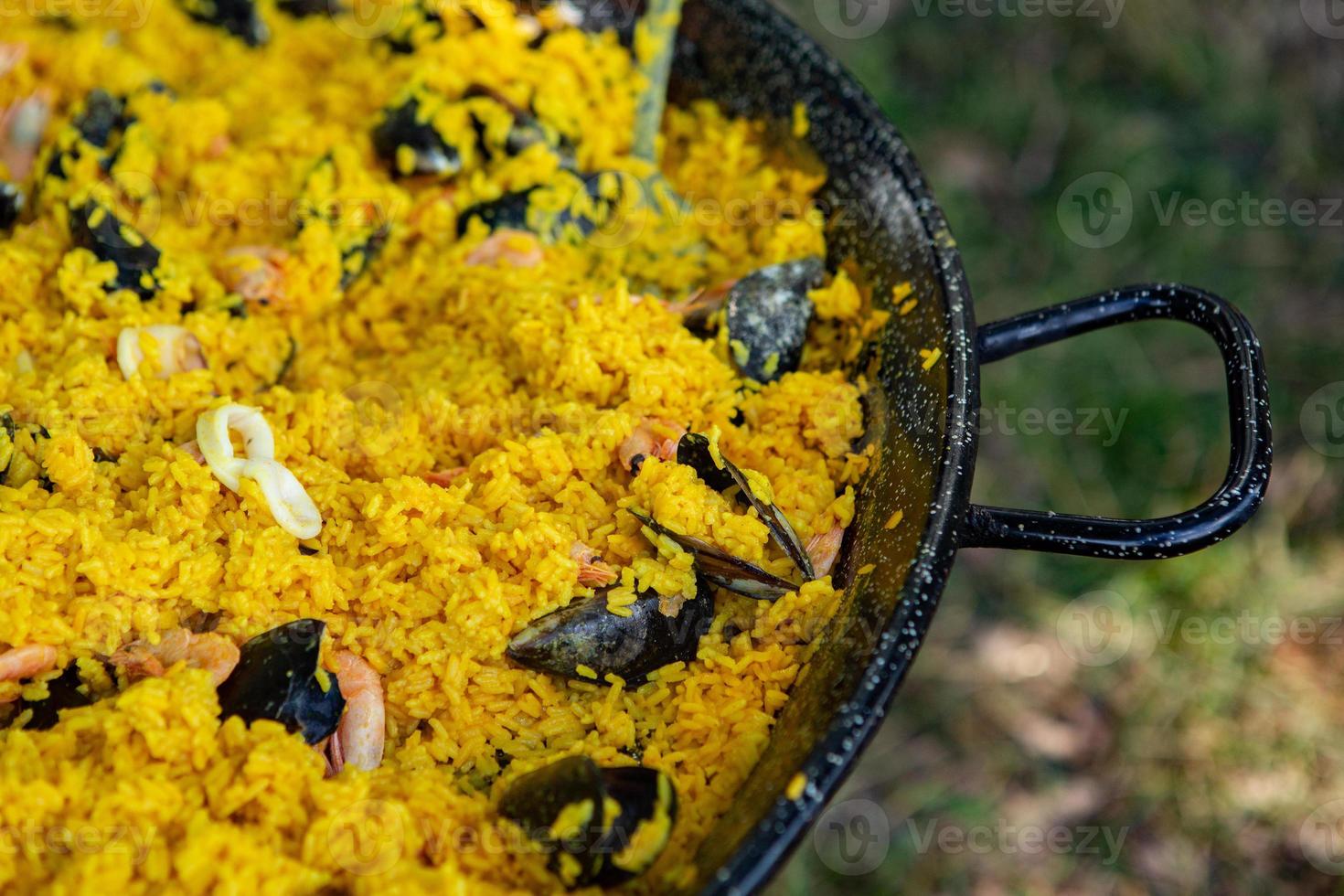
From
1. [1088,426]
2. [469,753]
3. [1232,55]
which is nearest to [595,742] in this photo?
[469,753]

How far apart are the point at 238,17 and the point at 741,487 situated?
160 centimetres

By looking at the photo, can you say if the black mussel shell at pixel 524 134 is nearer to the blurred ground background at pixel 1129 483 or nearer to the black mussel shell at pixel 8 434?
the black mussel shell at pixel 8 434

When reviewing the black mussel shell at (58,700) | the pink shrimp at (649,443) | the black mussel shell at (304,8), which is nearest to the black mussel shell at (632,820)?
the pink shrimp at (649,443)

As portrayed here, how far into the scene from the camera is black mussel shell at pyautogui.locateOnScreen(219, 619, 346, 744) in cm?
131

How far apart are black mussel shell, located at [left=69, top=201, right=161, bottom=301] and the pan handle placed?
1.40 m

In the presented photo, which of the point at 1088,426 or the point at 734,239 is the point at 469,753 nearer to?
the point at 734,239

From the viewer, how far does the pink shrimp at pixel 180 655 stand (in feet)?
4.48

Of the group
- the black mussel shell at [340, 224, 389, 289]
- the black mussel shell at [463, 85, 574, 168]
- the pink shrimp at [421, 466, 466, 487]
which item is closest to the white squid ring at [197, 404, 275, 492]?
the pink shrimp at [421, 466, 466, 487]

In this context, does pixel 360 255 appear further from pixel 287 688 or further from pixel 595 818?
pixel 595 818

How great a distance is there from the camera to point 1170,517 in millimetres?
1375

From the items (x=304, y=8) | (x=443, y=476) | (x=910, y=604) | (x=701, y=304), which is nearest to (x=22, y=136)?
(x=304, y=8)

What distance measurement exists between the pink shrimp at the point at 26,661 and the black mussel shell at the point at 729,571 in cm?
80

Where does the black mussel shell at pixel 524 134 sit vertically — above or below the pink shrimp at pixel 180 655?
above

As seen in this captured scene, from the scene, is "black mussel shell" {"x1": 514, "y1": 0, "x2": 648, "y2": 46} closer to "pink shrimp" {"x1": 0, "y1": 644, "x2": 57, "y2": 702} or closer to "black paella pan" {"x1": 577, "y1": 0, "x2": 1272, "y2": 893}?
"black paella pan" {"x1": 577, "y1": 0, "x2": 1272, "y2": 893}
